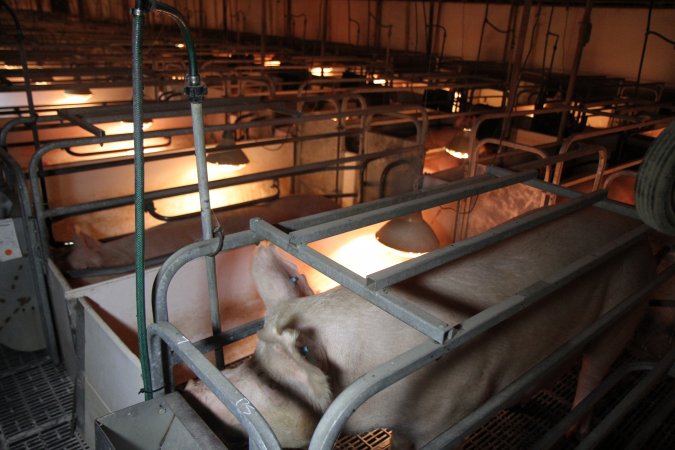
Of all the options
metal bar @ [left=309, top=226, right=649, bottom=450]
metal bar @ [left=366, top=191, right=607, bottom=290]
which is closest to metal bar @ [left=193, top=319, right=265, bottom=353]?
metal bar @ [left=366, top=191, right=607, bottom=290]

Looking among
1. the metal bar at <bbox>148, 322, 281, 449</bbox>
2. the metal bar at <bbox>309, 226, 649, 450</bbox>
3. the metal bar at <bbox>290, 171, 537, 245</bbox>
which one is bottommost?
the metal bar at <bbox>148, 322, 281, 449</bbox>

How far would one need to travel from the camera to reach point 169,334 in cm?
151

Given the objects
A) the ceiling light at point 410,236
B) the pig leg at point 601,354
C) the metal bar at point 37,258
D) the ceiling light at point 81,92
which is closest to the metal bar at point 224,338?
the ceiling light at point 410,236

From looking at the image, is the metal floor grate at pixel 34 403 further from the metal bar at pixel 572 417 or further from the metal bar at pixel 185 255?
the metal bar at pixel 572 417

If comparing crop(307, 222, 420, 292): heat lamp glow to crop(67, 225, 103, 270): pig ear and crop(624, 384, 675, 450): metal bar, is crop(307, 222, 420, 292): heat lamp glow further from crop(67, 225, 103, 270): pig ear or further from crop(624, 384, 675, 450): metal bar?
crop(624, 384, 675, 450): metal bar

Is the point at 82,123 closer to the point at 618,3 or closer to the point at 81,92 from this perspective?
the point at 81,92

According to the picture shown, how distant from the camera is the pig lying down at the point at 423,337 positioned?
5.50 feet

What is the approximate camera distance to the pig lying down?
1.68 metres

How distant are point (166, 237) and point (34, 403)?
1.37 metres

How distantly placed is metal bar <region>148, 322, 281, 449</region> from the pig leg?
2.40m

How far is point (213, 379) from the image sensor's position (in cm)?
130

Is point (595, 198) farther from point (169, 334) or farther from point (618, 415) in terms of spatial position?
point (169, 334)

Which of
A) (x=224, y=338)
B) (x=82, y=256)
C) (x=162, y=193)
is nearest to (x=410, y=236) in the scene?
(x=224, y=338)

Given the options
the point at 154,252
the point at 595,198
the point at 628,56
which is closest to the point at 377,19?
the point at 628,56
